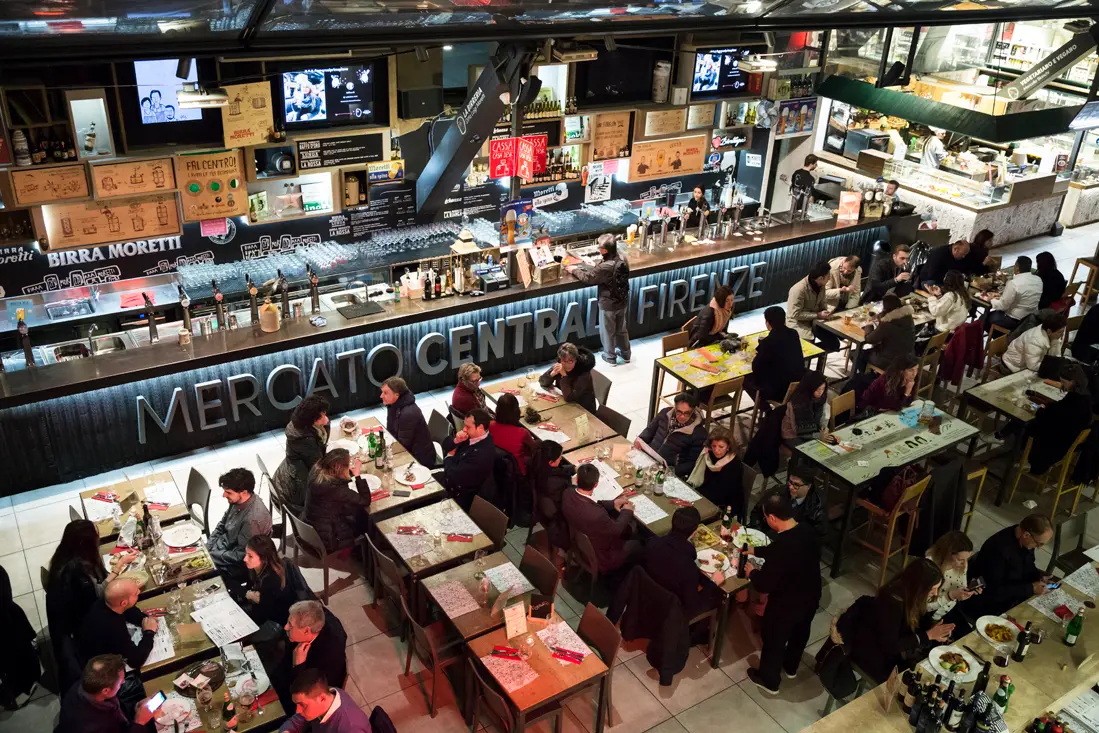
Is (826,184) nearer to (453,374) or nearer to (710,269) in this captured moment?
(710,269)

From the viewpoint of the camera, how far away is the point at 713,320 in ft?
29.5

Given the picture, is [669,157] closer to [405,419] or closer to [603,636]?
[405,419]

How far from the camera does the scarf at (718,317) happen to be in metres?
8.97

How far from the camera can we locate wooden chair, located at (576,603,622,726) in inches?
208

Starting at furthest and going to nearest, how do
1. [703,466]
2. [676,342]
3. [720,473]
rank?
[676,342] → [703,466] → [720,473]

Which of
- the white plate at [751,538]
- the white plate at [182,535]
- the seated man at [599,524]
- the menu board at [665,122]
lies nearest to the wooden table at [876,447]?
the white plate at [751,538]

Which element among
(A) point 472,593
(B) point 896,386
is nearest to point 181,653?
(A) point 472,593

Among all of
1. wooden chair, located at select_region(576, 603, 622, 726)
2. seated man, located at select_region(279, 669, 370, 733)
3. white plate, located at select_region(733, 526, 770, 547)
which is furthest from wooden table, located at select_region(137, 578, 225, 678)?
white plate, located at select_region(733, 526, 770, 547)

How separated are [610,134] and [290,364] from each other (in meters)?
4.73

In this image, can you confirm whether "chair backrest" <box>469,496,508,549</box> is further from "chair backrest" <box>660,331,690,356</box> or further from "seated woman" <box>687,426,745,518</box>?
"chair backrest" <box>660,331,690,356</box>

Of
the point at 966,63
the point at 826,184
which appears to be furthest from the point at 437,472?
the point at 966,63

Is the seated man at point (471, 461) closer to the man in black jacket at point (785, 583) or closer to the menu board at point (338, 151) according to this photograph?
the man in black jacket at point (785, 583)

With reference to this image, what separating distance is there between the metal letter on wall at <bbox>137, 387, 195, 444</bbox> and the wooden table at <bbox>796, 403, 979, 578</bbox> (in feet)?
17.0

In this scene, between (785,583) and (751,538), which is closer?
(785,583)
